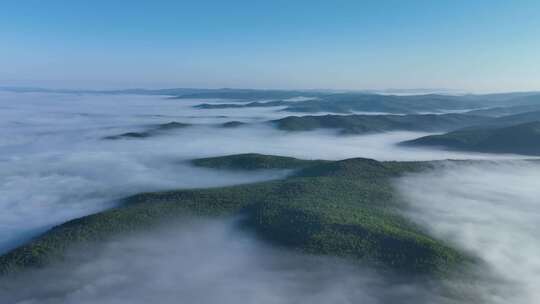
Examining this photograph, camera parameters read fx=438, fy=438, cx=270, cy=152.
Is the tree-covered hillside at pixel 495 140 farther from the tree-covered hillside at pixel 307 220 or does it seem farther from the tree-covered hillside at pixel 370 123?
the tree-covered hillside at pixel 307 220

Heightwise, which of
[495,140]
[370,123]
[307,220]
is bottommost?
[307,220]

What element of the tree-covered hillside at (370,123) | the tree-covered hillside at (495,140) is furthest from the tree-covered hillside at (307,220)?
the tree-covered hillside at (370,123)

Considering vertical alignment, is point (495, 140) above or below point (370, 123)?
below

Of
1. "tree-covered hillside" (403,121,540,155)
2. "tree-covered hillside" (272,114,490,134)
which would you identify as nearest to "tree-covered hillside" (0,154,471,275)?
"tree-covered hillside" (403,121,540,155)

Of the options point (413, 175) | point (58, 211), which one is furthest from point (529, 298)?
point (58, 211)

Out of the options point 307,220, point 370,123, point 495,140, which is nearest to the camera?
point 307,220

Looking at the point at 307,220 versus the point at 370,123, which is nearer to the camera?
the point at 307,220

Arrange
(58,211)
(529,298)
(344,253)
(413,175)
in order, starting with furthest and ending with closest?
(413,175) < (58,211) < (344,253) < (529,298)

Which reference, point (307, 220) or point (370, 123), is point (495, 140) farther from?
point (307, 220)

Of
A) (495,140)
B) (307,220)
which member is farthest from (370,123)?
(307,220)

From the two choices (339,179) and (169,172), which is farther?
(169,172)

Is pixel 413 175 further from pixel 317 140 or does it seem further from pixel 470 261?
pixel 317 140
